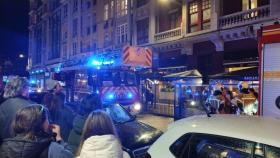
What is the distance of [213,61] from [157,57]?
21.6ft

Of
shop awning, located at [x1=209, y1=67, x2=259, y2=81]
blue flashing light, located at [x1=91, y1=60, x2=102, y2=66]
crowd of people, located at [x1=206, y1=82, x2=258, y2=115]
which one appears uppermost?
blue flashing light, located at [x1=91, y1=60, x2=102, y2=66]

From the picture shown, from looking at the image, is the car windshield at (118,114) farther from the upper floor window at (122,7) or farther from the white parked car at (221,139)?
the upper floor window at (122,7)

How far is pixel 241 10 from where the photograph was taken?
21.0 m

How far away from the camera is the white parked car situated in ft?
10.2

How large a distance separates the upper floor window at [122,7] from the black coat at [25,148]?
31.5 m

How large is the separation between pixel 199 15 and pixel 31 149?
22379 millimetres

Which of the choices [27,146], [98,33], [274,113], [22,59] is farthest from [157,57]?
[22,59]

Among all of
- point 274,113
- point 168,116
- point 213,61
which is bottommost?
point 168,116

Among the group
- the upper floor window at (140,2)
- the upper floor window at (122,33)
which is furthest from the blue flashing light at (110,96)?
the upper floor window at (122,33)

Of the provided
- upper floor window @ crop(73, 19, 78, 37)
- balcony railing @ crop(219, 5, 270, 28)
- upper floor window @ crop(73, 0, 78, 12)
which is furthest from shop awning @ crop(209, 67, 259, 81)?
upper floor window @ crop(73, 0, 78, 12)

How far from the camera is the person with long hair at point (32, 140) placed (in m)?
2.80

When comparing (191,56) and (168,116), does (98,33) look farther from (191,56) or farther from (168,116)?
(168,116)

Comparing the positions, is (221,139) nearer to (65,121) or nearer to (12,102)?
(12,102)

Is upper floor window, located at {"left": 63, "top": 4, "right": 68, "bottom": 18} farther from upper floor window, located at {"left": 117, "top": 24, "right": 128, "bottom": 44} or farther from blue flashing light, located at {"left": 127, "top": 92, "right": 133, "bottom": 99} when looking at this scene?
blue flashing light, located at {"left": 127, "top": 92, "right": 133, "bottom": 99}
